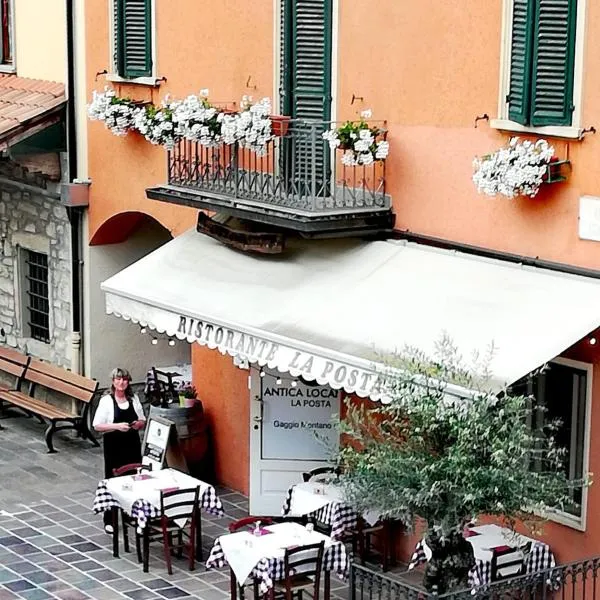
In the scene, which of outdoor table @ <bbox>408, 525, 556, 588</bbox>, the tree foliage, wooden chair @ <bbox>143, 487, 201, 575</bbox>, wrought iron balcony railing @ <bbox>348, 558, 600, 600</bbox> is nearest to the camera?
the tree foliage

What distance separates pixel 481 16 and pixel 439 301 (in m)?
2.55

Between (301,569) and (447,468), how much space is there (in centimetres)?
277

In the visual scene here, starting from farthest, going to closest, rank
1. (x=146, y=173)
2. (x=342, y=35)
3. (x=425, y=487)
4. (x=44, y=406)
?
(x=44, y=406)
(x=146, y=173)
(x=342, y=35)
(x=425, y=487)

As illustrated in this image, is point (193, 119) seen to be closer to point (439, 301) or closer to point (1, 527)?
point (439, 301)

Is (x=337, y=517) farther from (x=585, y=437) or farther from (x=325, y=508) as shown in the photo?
(x=585, y=437)

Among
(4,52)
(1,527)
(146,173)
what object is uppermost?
(4,52)

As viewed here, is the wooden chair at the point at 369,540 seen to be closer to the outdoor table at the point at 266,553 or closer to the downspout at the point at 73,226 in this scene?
the outdoor table at the point at 266,553

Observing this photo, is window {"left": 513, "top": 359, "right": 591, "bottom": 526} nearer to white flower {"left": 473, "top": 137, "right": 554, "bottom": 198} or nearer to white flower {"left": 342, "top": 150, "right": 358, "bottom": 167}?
white flower {"left": 473, "top": 137, "right": 554, "bottom": 198}

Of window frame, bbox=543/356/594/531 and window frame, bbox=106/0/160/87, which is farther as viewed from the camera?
window frame, bbox=106/0/160/87

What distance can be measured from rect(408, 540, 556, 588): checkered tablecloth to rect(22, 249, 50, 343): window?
28.9 ft

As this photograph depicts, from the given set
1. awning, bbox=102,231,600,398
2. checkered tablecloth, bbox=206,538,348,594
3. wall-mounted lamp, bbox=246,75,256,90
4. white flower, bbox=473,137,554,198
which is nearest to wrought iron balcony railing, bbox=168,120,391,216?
awning, bbox=102,231,600,398

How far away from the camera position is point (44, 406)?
1930 cm

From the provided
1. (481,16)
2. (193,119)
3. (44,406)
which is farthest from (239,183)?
(44,406)

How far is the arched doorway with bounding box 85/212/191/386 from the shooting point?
19.3 m
